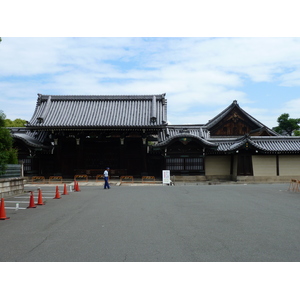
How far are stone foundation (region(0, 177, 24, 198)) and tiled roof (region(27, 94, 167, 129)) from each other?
1192cm

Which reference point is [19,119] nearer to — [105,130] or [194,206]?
[105,130]

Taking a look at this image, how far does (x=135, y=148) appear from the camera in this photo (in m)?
31.8

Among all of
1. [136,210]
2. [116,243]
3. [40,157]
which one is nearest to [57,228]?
[116,243]

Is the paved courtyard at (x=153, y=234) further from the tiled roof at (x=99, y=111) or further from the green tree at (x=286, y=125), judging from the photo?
the green tree at (x=286, y=125)

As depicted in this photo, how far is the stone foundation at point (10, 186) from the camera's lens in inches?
634

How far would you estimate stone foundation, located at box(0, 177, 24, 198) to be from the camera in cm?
1609

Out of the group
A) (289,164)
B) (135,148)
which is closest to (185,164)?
(135,148)

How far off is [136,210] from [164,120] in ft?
63.0

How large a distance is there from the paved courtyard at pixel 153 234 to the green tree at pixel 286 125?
1992 inches

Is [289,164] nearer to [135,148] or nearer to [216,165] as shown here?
[216,165]

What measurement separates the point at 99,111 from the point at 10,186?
16652 millimetres

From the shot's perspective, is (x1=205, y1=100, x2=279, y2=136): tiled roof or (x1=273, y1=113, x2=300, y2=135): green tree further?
(x1=273, y1=113, x2=300, y2=135): green tree

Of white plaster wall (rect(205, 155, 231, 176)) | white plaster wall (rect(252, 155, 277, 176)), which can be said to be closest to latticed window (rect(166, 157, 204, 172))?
white plaster wall (rect(205, 155, 231, 176))

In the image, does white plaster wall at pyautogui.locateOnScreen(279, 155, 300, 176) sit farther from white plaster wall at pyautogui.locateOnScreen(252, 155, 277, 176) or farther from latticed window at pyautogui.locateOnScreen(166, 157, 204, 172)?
latticed window at pyautogui.locateOnScreen(166, 157, 204, 172)
